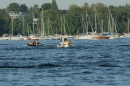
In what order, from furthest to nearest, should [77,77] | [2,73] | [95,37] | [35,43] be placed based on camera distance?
1. [95,37]
2. [35,43]
3. [2,73]
4. [77,77]

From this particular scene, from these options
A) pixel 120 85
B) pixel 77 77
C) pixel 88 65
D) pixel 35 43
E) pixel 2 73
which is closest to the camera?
pixel 120 85

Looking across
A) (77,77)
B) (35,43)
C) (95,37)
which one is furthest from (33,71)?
(95,37)

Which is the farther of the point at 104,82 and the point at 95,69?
the point at 95,69

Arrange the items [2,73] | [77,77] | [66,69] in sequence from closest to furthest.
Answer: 1. [77,77]
2. [2,73]
3. [66,69]

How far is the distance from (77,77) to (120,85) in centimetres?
624

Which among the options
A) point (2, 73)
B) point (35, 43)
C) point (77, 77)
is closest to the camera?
point (77, 77)

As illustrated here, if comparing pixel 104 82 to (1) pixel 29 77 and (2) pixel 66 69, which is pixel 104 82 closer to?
(1) pixel 29 77

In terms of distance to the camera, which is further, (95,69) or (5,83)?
(95,69)

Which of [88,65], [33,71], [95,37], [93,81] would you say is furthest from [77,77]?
[95,37]

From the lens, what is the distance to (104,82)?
54.2 m

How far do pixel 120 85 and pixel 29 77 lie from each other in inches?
335

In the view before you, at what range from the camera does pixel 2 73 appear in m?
62.2

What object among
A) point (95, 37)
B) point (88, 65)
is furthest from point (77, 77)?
point (95, 37)

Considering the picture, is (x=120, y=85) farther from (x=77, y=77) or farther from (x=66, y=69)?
(x=66, y=69)
